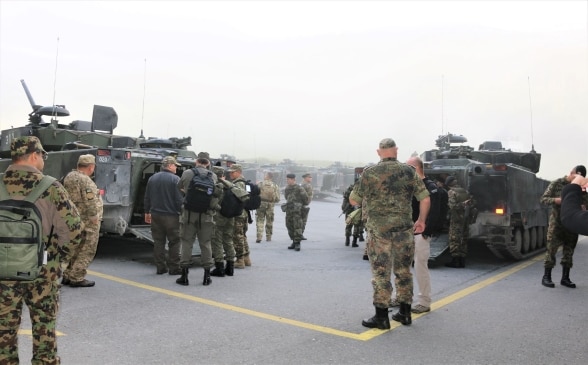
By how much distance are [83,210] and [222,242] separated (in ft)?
6.63

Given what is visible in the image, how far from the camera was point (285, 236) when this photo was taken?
1272 cm

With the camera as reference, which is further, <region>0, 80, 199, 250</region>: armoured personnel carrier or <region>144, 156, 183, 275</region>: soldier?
<region>0, 80, 199, 250</region>: armoured personnel carrier

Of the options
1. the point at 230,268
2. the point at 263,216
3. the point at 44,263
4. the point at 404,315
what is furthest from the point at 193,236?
the point at 263,216

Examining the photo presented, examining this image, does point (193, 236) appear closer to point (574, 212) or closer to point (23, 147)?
point (23, 147)

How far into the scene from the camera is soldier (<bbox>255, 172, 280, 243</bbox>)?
1084cm

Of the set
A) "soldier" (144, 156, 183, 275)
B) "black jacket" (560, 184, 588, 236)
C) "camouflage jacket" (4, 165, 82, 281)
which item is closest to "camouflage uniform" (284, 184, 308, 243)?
"soldier" (144, 156, 183, 275)

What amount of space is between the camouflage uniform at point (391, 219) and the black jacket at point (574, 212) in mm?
1557

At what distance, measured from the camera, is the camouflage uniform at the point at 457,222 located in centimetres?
823

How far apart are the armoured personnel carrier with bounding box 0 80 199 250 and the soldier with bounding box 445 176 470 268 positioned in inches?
170

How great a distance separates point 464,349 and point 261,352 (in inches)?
66.9

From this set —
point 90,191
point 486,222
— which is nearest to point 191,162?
point 90,191

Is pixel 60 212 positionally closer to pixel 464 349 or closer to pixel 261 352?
pixel 261 352

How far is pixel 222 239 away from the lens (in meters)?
7.27

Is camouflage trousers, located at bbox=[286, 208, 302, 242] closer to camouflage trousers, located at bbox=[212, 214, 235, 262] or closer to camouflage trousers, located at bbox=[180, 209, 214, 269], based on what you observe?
camouflage trousers, located at bbox=[212, 214, 235, 262]
